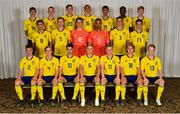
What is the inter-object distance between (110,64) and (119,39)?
2.55 feet

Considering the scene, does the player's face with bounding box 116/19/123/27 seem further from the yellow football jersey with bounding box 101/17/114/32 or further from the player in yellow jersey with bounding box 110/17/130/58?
the yellow football jersey with bounding box 101/17/114/32

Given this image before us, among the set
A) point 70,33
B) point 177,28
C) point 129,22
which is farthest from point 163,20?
point 70,33

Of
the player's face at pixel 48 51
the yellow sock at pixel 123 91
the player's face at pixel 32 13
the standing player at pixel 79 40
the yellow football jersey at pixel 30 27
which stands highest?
the player's face at pixel 32 13

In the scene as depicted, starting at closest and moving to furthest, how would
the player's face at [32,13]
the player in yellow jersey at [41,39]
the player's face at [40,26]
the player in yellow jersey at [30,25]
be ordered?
the player's face at [40,26] < the player in yellow jersey at [41,39] < the player's face at [32,13] < the player in yellow jersey at [30,25]

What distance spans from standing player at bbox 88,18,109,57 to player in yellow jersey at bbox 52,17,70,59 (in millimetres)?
451

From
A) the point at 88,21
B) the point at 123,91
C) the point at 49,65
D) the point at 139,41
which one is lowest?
the point at 123,91

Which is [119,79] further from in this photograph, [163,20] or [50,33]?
[163,20]

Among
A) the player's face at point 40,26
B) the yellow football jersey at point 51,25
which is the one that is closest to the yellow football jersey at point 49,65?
the player's face at point 40,26

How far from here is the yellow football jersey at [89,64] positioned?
6.39 metres

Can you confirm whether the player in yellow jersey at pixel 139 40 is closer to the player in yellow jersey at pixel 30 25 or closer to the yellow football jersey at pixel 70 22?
the yellow football jersey at pixel 70 22

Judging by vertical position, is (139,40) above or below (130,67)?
above

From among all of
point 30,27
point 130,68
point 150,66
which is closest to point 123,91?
point 130,68

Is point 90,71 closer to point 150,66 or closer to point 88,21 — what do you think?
point 150,66

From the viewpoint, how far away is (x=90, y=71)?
6.40 metres
